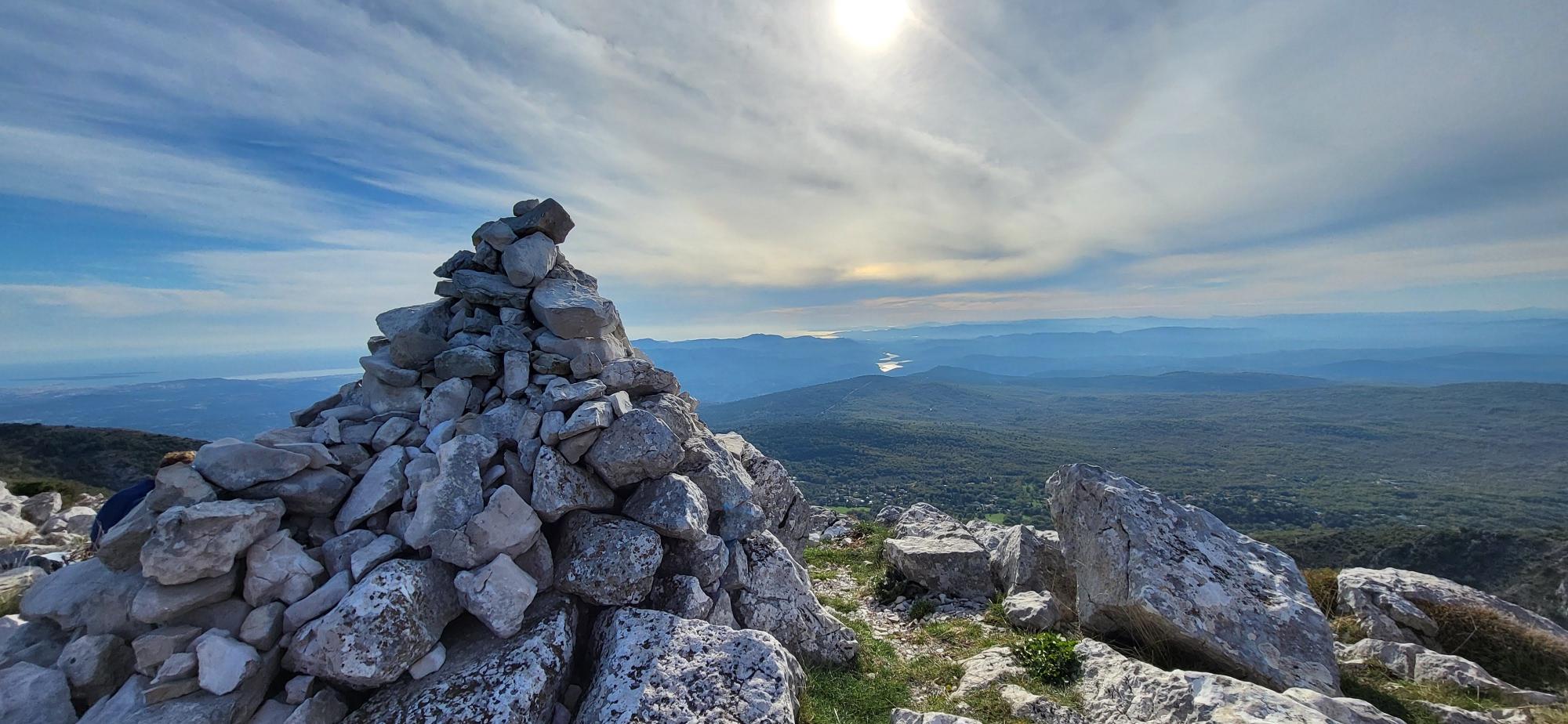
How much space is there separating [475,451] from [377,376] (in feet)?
14.1

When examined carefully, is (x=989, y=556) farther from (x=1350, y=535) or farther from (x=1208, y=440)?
(x=1208, y=440)

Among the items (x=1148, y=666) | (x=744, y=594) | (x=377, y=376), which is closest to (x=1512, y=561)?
(x=1148, y=666)

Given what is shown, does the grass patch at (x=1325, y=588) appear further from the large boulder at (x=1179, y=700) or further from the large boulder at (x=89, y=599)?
the large boulder at (x=89, y=599)

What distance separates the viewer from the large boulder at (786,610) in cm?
1022

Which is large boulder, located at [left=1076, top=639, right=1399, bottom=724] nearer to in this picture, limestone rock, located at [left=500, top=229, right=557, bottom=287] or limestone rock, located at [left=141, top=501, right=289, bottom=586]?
limestone rock, located at [left=141, top=501, right=289, bottom=586]

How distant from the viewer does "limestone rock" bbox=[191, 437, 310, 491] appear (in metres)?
8.01

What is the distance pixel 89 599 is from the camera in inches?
294

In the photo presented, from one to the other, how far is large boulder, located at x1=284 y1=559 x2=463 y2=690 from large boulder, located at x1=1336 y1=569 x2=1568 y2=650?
17.6m

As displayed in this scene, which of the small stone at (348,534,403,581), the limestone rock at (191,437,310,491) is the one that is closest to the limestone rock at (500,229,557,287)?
the limestone rock at (191,437,310,491)

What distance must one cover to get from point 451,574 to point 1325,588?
18.8 m

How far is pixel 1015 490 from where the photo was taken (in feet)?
432

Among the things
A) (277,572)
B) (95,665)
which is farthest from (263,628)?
(95,665)

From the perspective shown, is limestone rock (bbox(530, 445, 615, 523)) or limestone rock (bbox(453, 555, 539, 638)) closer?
limestone rock (bbox(453, 555, 539, 638))

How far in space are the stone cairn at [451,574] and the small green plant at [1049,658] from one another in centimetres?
318
